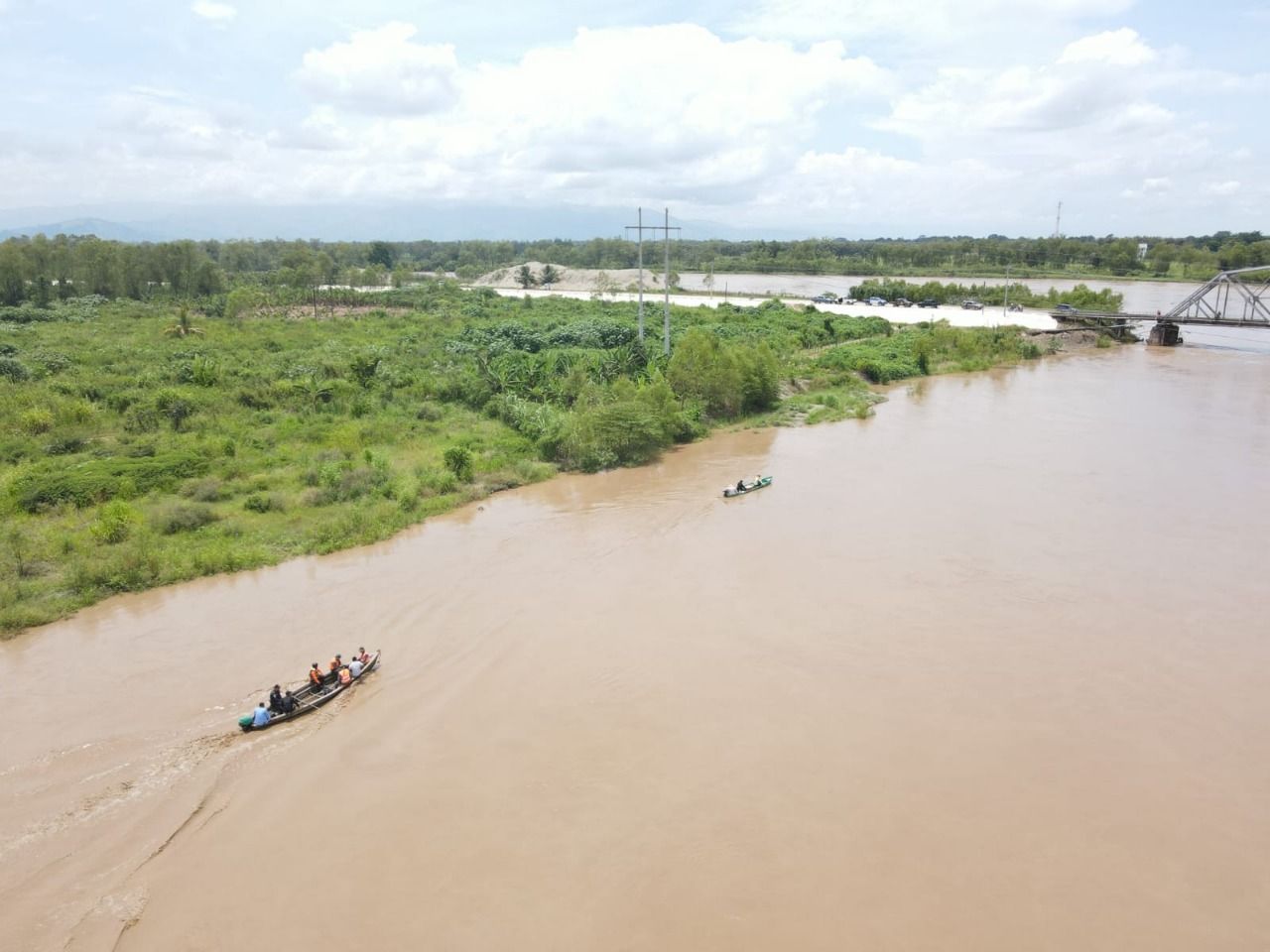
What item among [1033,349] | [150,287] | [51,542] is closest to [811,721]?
[51,542]

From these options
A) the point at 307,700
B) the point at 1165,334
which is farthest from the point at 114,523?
the point at 1165,334

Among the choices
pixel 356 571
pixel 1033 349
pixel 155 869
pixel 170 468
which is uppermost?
pixel 1033 349

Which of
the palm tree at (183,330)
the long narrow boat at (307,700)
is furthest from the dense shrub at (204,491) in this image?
the palm tree at (183,330)

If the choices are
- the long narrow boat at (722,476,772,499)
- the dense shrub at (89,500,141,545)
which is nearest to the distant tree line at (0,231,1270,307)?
the dense shrub at (89,500,141,545)

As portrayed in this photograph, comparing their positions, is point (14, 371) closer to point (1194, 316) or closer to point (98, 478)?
point (98, 478)

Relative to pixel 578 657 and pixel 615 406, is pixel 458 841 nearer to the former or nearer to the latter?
pixel 578 657

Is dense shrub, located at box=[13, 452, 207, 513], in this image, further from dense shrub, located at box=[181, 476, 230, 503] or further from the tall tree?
the tall tree

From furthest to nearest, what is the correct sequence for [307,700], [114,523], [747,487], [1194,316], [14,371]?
[1194,316]
[14,371]
[747,487]
[114,523]
[307,700]
